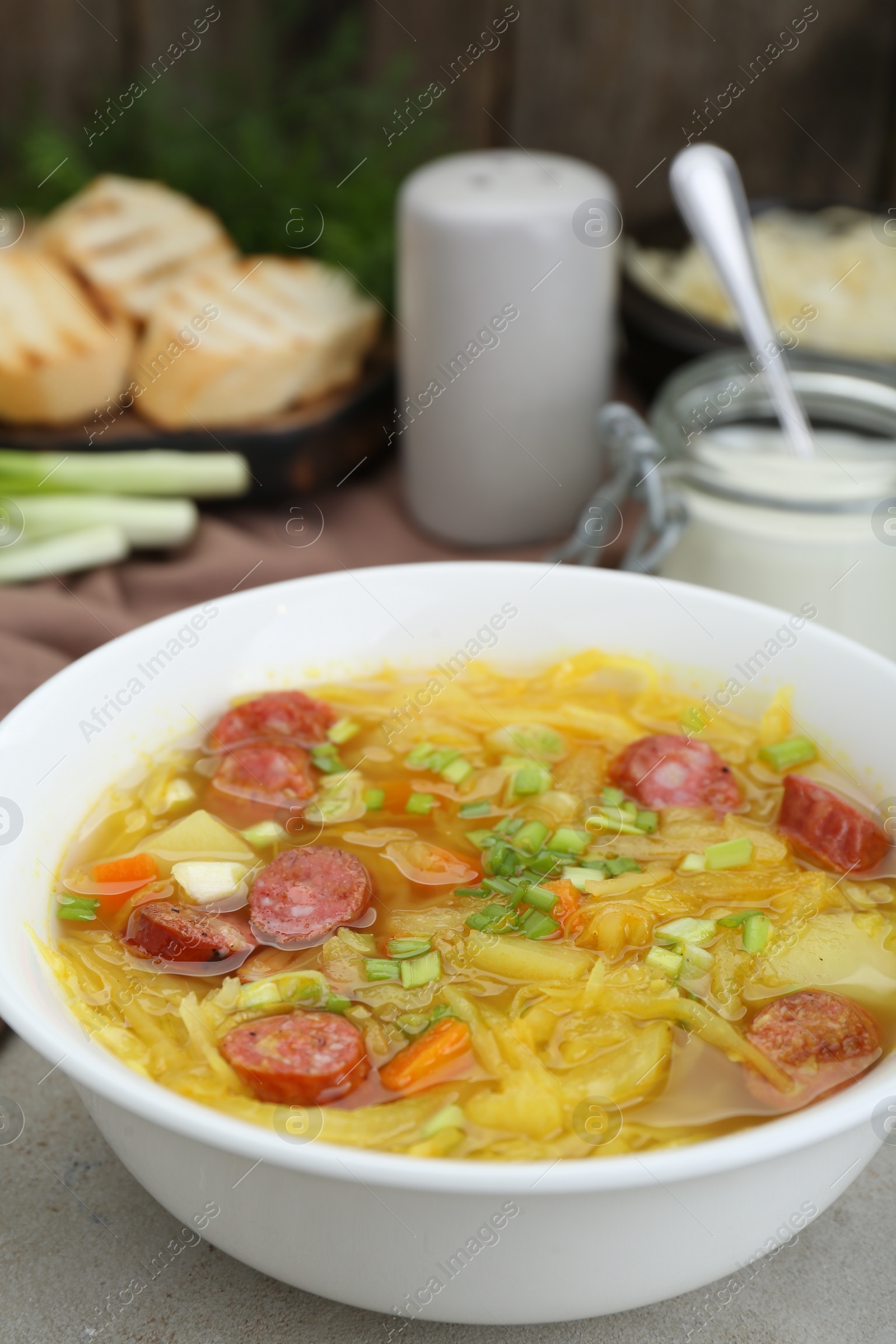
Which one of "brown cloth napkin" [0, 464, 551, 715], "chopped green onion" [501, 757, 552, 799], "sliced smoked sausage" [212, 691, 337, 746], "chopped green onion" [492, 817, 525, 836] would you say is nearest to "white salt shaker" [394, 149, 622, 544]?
"brown cloth napkin" [0, 464, 551, 715]

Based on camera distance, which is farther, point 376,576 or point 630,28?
point 630,28

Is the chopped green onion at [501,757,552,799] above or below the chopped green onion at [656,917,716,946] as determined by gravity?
below

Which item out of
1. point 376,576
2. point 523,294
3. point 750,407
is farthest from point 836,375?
A: point 376,576

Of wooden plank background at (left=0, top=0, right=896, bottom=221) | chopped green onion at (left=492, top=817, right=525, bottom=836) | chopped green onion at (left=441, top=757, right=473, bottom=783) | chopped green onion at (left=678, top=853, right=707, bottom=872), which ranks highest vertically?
wooden plank background at (left=0, top=0, right=896, bottom=221)

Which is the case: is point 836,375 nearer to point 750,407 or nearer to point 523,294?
point 750,407

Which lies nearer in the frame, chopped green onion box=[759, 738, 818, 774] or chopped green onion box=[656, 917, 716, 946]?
chopped green onion box=[656, 917, 716, 946]

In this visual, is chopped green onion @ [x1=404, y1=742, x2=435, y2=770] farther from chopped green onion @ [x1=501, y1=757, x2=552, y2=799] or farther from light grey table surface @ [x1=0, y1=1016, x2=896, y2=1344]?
light grey table surface @ [x1=0, y1=1016, x2=896, y2=1344]
